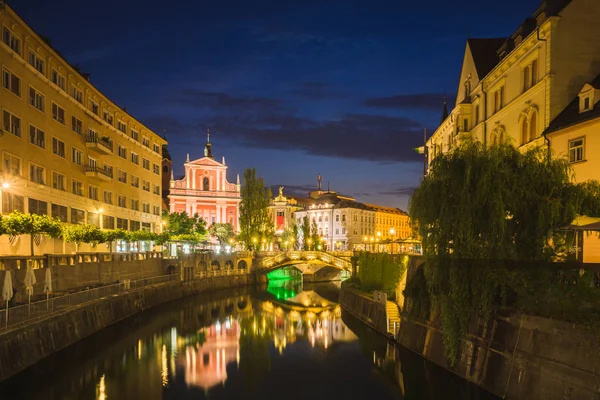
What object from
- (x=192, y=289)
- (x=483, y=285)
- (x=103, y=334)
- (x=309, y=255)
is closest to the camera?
(x=483, y=285)

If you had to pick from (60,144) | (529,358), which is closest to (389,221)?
(60,144)

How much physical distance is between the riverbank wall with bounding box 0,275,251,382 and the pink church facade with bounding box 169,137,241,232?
213 feet

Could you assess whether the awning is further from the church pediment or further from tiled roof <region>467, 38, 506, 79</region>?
the church pediment

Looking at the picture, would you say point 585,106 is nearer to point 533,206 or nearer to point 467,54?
point 533,206

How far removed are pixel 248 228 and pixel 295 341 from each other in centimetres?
5106

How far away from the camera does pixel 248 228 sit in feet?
307

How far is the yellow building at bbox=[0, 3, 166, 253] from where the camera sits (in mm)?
41406

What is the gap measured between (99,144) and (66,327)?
29.3 metres

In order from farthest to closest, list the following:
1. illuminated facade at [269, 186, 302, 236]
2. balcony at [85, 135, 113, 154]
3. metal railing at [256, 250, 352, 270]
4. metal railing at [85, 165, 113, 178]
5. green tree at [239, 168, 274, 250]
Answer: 1. illuminated facade at [269, 186, 302, 236]
2. green tree at [239, 168, 274, 250]
3. metal railing at [256, 250, 352, 270]
4. balcony at [85, 135, 113, 154]
5. metal railing at [85, 165, 113, 178]

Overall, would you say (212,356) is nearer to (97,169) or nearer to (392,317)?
(392,317)

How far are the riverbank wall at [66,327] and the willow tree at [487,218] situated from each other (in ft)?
63.4

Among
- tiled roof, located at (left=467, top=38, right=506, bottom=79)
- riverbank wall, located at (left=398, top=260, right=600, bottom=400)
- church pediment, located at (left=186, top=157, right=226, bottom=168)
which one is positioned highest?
tiled roof, located at (left=467, top=38, right=506, bottom=79)

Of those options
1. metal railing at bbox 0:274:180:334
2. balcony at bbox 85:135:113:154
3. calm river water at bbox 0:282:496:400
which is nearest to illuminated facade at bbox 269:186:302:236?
balcony at bbox 85:135:113:154

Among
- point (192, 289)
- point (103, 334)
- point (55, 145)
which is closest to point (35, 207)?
point (55, 145)
